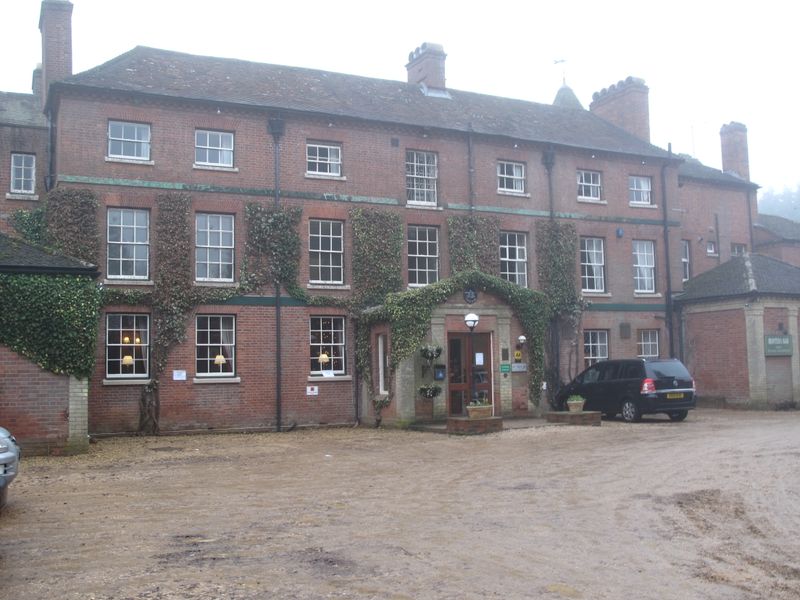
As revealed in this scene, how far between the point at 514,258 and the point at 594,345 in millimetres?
4260

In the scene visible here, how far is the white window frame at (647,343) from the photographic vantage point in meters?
29.1

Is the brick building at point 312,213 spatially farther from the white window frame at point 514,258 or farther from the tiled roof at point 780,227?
the tiled roof at point 780,227

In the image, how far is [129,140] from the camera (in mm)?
21734

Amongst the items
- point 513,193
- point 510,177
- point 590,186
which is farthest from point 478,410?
Answer: point 590,186

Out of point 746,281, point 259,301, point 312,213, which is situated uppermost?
point 312,213

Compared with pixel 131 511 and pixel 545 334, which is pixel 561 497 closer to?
pixel 131 511

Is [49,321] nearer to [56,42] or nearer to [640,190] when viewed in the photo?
[56,42]

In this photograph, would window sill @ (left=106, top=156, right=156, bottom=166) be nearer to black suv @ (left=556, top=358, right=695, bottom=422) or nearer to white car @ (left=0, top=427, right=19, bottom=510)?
white car @ (left=0, top=427, right=19, bottom=510)

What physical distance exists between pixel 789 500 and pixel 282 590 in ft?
21.7

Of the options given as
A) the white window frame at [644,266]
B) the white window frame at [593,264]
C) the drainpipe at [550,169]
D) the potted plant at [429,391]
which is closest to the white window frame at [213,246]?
→ the potted plant at [429,391]

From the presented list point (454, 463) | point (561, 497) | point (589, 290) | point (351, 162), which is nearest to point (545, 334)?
point (589, 290)

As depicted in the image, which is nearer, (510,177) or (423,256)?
(423,256)

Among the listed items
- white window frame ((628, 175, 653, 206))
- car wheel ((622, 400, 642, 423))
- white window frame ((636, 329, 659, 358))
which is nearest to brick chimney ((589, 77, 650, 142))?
white window frame ((628, 175, 653, 206))

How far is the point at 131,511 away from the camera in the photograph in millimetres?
10047
